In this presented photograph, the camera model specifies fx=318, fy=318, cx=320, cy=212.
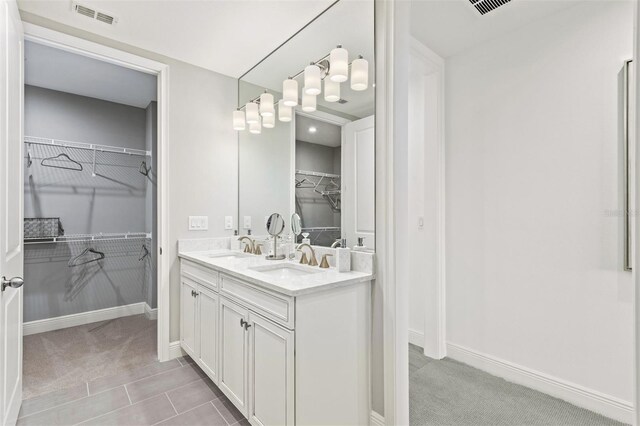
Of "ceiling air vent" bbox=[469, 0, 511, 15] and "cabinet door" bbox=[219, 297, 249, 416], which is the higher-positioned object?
"ceiling air vent" bbox=[469, 0, 511, 15]

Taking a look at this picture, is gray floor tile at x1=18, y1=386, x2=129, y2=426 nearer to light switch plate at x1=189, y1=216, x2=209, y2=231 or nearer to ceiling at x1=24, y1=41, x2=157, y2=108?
light switch plate at x1=189, y1=216, x2=209, y2=231

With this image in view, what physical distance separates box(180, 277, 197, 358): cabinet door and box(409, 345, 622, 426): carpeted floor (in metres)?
1.66

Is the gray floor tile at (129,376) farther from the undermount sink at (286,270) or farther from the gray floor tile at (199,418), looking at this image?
the undermount sink at (286,270)

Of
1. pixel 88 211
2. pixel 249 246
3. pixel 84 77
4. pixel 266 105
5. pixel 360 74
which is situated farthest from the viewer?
pixel 88 211

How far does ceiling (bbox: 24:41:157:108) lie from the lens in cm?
278

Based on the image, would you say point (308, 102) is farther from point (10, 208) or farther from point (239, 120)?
point (10, 208)

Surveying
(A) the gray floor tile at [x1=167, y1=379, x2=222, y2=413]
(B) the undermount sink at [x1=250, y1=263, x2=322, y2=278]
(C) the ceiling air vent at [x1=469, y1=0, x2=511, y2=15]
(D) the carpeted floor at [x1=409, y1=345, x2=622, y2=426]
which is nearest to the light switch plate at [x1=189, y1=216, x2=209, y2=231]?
(B) the undermount sink at [x1=250, y1=263, x2=322, y2=278]

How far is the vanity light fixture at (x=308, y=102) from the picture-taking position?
7.23ft

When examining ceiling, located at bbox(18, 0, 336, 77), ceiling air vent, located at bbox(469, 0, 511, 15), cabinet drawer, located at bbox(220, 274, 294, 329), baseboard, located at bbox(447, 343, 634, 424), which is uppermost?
ceiling air vent, located at bbox(469, 0, 511, 15)

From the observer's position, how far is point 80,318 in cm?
351

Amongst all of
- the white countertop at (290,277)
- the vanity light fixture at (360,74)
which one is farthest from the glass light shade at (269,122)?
the white countertop at (290,277)

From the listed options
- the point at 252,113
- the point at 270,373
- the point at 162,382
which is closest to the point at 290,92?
the point at 252,113

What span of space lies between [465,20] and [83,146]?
392 centimetres

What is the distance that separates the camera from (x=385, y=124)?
1741 millimetres
